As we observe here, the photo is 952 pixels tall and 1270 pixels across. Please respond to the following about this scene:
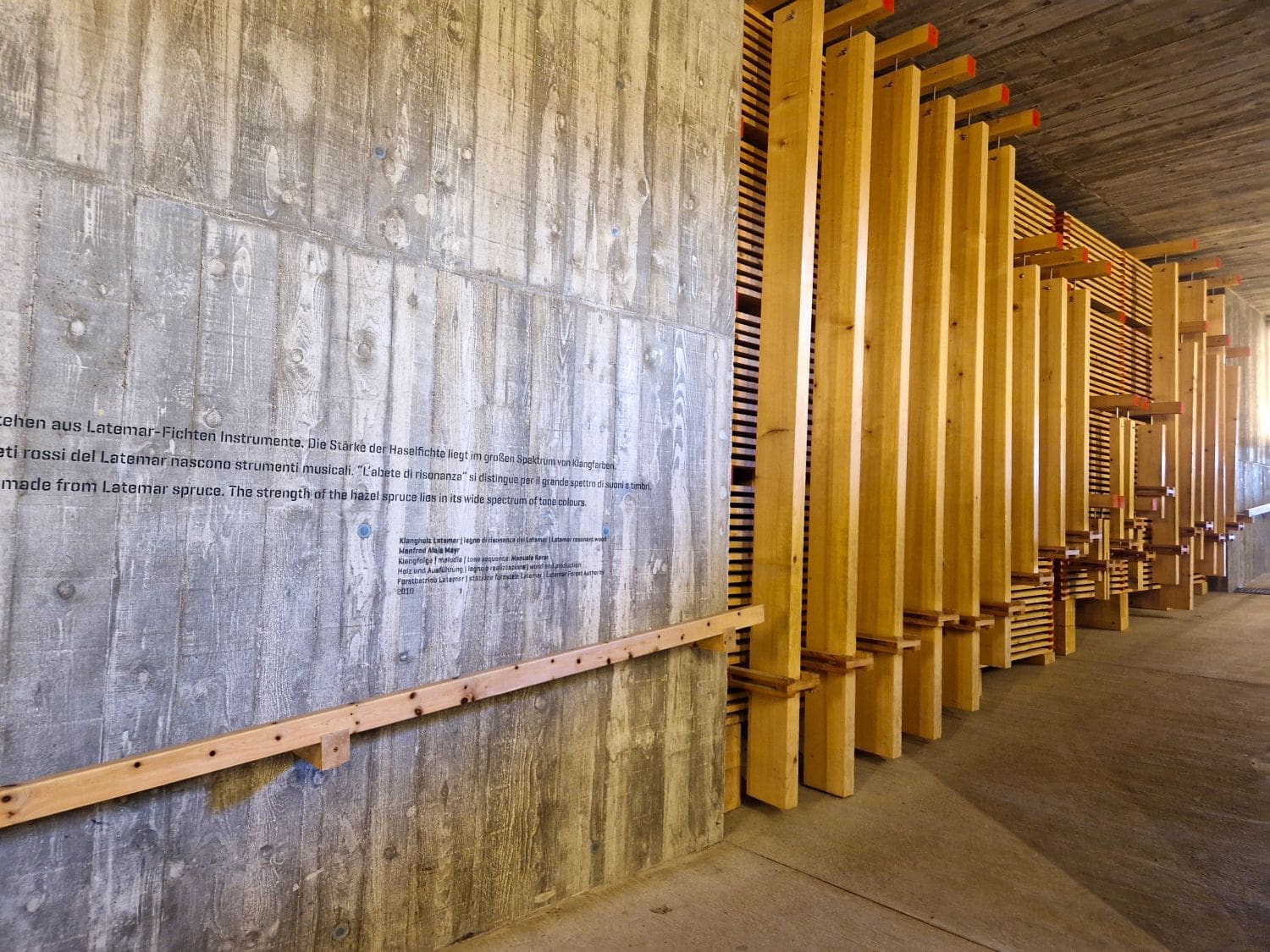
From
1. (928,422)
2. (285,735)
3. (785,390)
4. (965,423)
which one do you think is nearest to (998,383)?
(965,423)

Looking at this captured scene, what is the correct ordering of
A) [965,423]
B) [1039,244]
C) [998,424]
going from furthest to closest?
[1039,244], [998,424], [965,423]

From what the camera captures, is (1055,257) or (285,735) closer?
(285,735)

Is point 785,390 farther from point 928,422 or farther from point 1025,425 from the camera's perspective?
point 1025,425

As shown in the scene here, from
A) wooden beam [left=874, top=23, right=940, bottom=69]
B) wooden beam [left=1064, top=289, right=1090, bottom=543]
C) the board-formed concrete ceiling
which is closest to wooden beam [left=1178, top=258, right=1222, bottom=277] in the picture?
the board-formed concrete ceiling

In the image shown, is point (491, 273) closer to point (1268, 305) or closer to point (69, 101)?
point (69, 101)

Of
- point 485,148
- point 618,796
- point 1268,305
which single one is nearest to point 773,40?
point 485,148

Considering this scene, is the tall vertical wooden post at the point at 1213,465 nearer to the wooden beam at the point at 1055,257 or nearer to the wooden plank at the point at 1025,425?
the wooden beam at the point at 1055,257

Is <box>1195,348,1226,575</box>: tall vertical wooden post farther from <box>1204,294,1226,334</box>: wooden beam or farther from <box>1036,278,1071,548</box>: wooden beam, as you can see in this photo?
<box>1036,278,1071,548</box>: wooden beam

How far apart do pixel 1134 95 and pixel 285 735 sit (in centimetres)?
754

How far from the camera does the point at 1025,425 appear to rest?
6.79 metres

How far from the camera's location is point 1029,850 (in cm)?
359

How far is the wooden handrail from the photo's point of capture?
1791 mm

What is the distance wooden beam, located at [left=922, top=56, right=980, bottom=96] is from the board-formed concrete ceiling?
18.0 inches

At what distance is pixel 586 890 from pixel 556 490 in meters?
1.65
